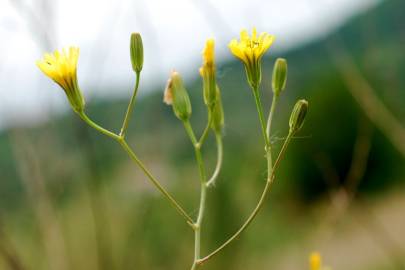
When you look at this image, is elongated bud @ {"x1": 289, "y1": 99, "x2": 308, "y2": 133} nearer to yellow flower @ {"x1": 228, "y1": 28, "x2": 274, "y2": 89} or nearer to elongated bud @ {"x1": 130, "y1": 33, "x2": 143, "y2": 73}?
yellow flower @ {"x1": 228, "y1": 28, "x2": 274, "y2": 89}

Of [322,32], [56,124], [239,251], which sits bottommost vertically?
[239,251]

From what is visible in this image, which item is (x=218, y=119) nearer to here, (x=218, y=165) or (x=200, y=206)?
(x=218, y=165)

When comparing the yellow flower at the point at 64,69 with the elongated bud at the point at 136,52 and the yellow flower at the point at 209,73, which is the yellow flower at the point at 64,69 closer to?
the elongated bud at the point at 136,52

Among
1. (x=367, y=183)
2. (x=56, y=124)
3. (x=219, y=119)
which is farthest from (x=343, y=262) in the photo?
(x=219, y=119)

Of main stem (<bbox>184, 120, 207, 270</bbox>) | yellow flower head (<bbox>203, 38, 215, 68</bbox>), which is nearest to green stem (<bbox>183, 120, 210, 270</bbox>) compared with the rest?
main stem (<bbox>184, 120, 207, 270</bbox>)

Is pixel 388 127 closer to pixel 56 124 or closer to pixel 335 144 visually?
pixel 56 124

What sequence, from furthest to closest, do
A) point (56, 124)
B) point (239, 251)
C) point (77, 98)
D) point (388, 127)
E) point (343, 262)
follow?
point (343, 262), point (239, 251), point (56, 124), point (388, 127), point (77, 98)

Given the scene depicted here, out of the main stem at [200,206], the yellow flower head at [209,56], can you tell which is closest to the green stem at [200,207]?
the main stem at [200,206]
